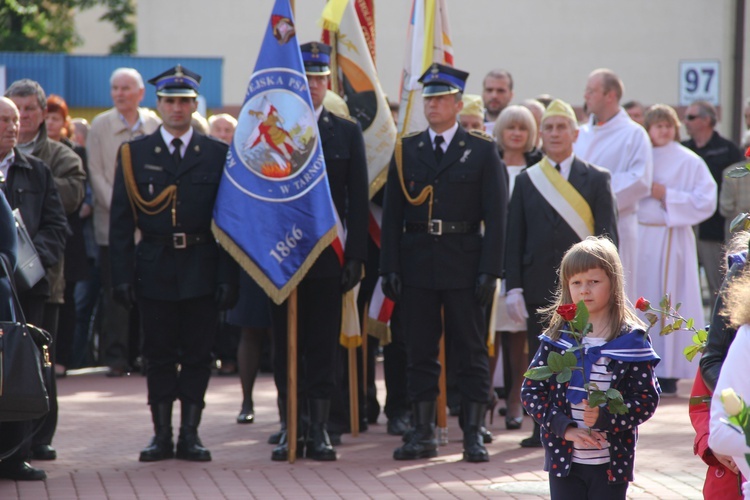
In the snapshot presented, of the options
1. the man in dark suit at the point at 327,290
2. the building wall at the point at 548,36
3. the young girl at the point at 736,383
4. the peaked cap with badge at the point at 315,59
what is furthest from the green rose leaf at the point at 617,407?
the building wall at the point at 548,36

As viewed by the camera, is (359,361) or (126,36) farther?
(126,36)

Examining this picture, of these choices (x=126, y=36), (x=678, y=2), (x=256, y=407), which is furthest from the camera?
(x=126, y=36)

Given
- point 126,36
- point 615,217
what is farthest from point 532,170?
point 126,36

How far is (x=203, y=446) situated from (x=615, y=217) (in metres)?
3.00

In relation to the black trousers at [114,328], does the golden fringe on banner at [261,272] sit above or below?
above

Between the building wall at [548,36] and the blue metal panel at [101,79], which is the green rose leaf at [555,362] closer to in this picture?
the blue metal panel at [101,79]

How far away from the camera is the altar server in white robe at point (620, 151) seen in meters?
9.95

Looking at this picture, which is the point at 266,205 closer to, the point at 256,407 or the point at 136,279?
the point at 136,279

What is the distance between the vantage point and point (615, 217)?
8133 mm

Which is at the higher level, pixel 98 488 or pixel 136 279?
pixel 136 279

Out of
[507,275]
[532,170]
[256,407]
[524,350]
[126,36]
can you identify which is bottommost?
[256,407]

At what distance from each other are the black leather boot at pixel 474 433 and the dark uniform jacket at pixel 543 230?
0.80 meters

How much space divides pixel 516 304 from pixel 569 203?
0.73 m

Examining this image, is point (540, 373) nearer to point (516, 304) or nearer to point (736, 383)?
point (736, 383)
